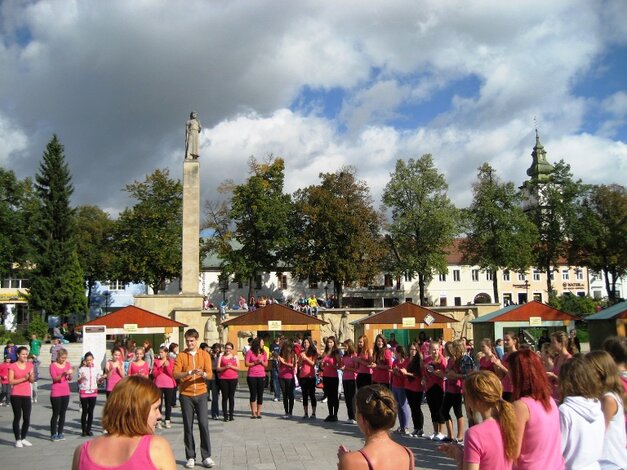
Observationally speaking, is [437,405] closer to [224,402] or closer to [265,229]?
[224,402]

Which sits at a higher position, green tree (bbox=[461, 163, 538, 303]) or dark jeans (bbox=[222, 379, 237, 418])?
green tree (bbox=[461, 163, 538, 303])

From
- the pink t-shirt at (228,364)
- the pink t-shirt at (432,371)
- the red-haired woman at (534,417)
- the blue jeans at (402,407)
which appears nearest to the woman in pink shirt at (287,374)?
the pink t-shirt at (228,364)

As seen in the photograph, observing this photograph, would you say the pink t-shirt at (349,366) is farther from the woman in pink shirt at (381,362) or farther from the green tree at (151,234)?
the green tree at (151,234)

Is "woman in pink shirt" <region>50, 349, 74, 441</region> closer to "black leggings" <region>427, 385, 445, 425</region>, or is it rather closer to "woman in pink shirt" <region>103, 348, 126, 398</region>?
"woman in pink shirt" <region>103, 348, 126, 398</region>

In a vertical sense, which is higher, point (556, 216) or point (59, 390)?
point (556, 216)

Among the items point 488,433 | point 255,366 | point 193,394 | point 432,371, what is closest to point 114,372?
point 255,366

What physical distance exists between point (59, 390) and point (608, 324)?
11.4 m

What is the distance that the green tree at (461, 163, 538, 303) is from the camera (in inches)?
2092

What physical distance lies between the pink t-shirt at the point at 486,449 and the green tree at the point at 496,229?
51534 mm

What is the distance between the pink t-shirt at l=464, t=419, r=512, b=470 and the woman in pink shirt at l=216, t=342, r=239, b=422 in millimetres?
10095

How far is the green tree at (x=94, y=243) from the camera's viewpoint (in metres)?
59.4

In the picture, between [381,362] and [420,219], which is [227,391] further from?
[420,219]

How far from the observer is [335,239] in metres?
51.7

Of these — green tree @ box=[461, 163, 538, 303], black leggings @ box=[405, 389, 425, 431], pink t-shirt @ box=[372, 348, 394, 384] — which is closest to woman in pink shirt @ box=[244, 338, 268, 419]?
pink t-shirt @ box=[372, 348, 394, 384]
